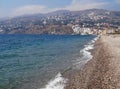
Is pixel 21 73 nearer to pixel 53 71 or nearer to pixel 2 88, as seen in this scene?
pixel 53 71

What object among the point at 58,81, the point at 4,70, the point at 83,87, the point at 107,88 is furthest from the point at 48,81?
the point at 4,70

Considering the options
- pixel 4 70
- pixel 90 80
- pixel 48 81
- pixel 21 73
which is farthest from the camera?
pixel 4 70

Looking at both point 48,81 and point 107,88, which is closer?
point 107,88

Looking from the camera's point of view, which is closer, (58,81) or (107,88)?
(107,88)

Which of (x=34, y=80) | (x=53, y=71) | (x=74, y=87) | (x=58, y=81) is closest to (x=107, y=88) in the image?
(x=74, y=87)

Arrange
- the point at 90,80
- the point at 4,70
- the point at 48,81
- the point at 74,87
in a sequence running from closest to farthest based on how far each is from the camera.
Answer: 1. the point at 74,87
2. the point at 90,80
3. the point at 48,81
4. the point at 4,70

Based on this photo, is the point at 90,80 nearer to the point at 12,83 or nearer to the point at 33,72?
the point at 12,83

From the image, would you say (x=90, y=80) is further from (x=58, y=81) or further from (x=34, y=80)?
(x=34, y=80)

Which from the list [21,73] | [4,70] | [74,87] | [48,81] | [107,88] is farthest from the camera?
[4,70]

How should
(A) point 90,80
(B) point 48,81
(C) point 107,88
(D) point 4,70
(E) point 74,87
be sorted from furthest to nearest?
(D) point 4,70
(B) point 48,81
(A) point 90,80
(E) point 74,87
(C) point 107,88
